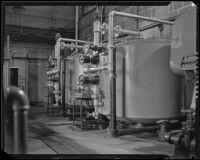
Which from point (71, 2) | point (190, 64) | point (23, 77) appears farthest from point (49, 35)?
point (71, 2)

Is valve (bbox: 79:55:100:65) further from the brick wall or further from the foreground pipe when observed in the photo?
the foreground pipe

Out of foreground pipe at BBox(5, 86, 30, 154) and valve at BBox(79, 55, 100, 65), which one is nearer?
foreground pipe at BBox(5, 86, 30, 154)

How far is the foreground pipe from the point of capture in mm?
1466

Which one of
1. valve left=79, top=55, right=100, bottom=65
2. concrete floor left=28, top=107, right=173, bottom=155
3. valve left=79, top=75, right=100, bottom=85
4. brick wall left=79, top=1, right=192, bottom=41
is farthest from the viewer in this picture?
brick wall left=79, top=1, right=192, bottom=41

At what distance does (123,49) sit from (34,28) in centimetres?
671

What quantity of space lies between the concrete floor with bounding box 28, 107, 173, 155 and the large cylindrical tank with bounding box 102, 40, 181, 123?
467 mm

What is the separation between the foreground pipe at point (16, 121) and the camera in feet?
4.81

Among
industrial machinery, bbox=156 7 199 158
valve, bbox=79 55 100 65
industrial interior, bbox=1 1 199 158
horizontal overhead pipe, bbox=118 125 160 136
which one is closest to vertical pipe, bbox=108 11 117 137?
industrial interior, bbox=1 1 199 158

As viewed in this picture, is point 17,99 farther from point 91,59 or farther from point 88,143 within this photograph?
point 91,59

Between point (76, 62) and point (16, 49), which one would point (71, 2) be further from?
point (16, 49)

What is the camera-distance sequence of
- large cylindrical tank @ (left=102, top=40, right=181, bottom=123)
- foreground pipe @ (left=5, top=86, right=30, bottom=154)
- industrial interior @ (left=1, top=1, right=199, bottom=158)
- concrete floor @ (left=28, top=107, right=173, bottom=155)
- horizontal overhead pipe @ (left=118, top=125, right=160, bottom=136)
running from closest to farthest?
foreground pipe @ (left=5, top=86, right=30, bottom=154), industrial interior @ (left=1, top=1, right=199, bottom=158), concrete floor @ (left=28, top=107, right=173, bottom=155), large cylindrical tank @ (left=102, top=40, right=181, bottom=123), horizontal overhead pipe @ (left=118, top=125, right=160, bottom=136)

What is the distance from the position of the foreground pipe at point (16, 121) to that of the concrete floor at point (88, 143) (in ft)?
5.64

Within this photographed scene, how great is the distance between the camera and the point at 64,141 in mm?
3801

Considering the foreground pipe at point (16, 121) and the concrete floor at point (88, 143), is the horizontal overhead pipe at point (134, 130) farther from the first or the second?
the foreground pipe at point (16, 121)
